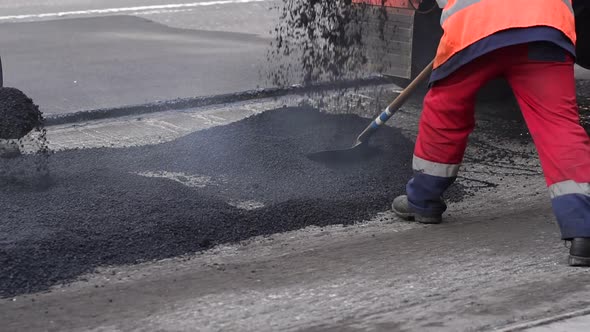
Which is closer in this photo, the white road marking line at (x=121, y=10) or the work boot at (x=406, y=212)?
the work boot at (x=406, y=212)

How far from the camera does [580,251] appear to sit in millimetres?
3947

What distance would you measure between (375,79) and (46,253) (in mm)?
4096

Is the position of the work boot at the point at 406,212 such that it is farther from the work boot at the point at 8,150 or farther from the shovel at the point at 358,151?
the work boot at the point at 8,150

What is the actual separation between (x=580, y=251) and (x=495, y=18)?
0.99 meters

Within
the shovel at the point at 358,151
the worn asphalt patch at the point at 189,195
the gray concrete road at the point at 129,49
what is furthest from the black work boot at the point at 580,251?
the gray concrete road at the point at 129,49

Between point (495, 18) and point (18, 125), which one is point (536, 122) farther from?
point (18, 125)

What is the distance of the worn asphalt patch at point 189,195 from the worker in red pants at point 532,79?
83 centimetres

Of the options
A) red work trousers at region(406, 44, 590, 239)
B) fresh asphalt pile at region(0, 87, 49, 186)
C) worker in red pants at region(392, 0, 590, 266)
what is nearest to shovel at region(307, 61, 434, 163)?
red work trousers at region(406, 44, 590, 239)

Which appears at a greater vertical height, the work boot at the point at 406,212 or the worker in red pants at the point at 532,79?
the worker in red pants at the point at 532,79

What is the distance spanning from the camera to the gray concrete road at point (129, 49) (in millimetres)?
7488

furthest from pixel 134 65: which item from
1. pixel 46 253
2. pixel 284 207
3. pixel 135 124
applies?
pixel 46 253

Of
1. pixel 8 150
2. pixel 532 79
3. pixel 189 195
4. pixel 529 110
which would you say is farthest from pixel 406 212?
pixel 8 150

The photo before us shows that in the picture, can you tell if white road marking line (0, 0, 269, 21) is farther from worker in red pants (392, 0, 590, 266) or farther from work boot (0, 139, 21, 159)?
worker in red pants (392, 0, 590, 266)

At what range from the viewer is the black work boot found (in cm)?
393
